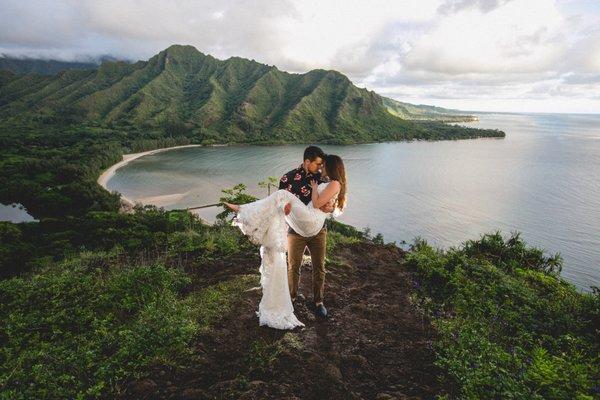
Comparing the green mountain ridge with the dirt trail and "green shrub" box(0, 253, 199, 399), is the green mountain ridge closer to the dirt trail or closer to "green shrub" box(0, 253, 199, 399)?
"green shrub" box(0, 253, 199, 399)

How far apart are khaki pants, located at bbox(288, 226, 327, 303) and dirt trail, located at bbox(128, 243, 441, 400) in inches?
20.2

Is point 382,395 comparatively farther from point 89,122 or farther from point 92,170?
point 89,122

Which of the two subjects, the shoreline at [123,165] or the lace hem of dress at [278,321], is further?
the shoreline at [123,165]

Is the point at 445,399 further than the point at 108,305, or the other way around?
the point at 108,305

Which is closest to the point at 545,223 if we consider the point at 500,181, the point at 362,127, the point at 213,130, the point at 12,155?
the point at 500,181

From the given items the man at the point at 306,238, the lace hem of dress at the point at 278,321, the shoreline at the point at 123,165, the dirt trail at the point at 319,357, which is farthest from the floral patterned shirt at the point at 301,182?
the shoreline at the point at 123,165

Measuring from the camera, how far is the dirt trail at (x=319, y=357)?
4.01m

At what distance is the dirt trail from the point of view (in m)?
4.01

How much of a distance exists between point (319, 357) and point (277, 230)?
1884mm

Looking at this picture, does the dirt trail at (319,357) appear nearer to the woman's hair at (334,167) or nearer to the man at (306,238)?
the man at (306,238)

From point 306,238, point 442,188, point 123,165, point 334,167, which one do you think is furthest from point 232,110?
point 334,167

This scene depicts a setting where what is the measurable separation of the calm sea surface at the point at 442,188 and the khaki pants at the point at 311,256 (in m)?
32.3

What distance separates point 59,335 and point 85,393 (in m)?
2.31

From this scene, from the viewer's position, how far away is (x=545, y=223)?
1863 inches
